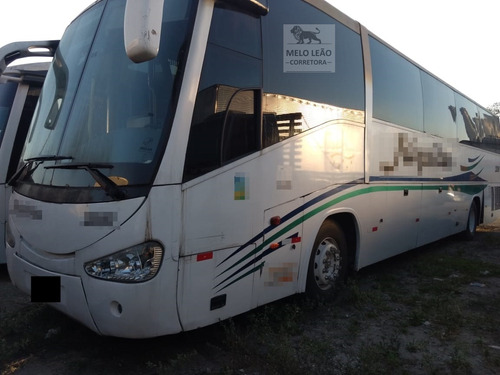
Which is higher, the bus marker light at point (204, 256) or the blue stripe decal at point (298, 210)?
the blue stripe decal at point (298, 210)

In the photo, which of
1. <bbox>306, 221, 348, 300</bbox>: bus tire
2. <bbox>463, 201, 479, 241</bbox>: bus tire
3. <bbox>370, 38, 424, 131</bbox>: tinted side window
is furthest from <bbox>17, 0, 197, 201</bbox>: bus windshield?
<bbox>463, 201, 479, 241</bbox>: bus tire

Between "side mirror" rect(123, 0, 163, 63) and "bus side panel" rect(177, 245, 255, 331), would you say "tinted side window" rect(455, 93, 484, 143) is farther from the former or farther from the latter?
"side mirror" rect(123, 0, 163, 63)

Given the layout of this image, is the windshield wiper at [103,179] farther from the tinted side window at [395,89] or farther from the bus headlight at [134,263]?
the tinted side window at [395,89]

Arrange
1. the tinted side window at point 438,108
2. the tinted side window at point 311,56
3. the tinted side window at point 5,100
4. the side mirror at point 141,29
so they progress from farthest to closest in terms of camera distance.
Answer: the tinted side window at point 438,108 → the tinted side window at point 5,100 → the tinted side window at point 311,56 → the side mirror at point 141,29

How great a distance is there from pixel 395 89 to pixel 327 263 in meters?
3.16

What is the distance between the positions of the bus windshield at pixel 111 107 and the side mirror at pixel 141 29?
45 centimetres

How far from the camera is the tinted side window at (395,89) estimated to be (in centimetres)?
595

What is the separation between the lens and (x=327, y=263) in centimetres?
499

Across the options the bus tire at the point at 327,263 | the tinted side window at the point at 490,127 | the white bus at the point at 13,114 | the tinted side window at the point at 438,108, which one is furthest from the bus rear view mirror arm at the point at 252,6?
the tinted side window at the point at 490,127

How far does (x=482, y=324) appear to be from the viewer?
446cm

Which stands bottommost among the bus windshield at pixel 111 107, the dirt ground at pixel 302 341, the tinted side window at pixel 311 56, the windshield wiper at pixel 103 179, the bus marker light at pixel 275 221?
the dirt ground at pixel 302 341

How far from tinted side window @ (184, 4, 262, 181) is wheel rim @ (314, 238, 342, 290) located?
1724mm

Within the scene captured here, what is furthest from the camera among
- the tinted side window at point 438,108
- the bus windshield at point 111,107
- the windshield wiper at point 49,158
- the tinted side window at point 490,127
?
the tinted side window at point 490,127

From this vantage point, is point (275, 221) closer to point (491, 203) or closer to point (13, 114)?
point (13, 114)
